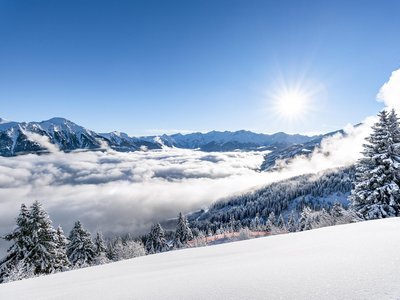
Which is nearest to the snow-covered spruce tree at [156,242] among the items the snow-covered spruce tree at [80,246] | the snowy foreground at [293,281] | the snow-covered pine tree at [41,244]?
the snow-covered spruce tree at [80,246]

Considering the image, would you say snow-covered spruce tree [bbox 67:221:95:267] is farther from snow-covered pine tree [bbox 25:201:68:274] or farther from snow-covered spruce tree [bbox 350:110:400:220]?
snow-covered spruce tree [bbox 350:110:400:220]

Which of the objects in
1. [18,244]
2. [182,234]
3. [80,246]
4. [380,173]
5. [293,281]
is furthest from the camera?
[182,234]

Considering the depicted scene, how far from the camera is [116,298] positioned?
4.38 m

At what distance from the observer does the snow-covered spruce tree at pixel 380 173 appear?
20719 mm

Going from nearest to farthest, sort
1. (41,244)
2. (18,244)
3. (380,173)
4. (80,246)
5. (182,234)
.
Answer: (380,173), (18,244), (41,244), (80,246), (182,234)

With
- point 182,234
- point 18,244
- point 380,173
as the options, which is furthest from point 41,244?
point 182,234

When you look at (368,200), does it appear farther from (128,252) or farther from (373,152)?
(128,252)

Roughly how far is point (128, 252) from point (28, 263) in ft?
103

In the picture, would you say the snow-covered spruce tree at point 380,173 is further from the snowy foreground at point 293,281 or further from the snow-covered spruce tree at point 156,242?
the snow-covered spruce tree at point 156,242

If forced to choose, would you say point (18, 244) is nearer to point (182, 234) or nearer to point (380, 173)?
point (380, 173)

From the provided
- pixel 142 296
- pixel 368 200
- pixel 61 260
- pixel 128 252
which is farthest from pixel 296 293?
pixel 128 252

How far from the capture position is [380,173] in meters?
21.7

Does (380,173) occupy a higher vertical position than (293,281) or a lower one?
higher

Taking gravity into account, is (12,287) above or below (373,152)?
below
